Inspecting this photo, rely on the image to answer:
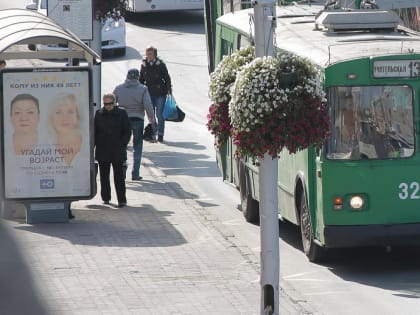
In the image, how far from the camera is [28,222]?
15.6 m

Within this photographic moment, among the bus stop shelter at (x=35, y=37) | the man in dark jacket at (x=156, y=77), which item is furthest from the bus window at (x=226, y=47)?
the man in dark jacket at (x=156, y=77)

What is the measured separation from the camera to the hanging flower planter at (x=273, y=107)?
9.70 meters

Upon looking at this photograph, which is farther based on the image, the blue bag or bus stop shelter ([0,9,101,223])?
the blue bag

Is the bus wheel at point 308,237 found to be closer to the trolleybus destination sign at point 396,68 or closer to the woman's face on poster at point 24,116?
the trolleybus destination sign at point 396,68

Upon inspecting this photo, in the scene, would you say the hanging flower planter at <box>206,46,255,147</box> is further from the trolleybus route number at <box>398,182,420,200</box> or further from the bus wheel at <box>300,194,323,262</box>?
the bus wheel at <box>300,194,323,262</box>

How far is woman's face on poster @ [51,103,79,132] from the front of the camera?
1577 centimetres

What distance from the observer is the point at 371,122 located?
1309cm

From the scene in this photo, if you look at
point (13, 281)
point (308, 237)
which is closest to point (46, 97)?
point (308, 237)

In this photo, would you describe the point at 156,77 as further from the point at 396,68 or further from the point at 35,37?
the point at 396,68

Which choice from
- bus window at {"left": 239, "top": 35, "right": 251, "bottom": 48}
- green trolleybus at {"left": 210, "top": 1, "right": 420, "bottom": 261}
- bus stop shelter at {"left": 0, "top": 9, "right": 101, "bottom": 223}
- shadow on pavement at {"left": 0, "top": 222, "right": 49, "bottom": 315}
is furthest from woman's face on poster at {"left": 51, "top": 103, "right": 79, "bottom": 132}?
shadow on pavement at {"left": 0, "top": 222, "right": 49, "bottom": 315}

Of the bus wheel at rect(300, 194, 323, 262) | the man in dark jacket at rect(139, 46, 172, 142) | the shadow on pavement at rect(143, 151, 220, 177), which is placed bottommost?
the shadow on pavement at rect(143, 151, 220, 177)

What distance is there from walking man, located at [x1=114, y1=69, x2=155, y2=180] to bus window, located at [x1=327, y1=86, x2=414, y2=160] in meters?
6.56

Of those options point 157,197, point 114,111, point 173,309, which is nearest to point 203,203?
point 157,197

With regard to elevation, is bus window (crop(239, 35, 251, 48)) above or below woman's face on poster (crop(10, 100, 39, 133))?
above
